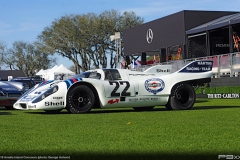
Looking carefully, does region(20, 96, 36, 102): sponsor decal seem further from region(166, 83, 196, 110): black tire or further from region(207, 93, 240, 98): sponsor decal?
region(207, 93, 240, 98): sponsor decal

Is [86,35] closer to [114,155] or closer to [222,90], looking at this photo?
[222,90]

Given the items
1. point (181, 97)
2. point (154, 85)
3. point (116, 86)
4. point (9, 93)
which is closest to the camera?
point (116, 86)

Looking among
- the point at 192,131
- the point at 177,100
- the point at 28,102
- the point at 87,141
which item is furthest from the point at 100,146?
the point at 177,100

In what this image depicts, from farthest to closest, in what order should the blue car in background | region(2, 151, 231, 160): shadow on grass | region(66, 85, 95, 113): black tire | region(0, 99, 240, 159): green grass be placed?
the blue car in background, region(66, 85, 95, 113): black tire, region(0, 99, 240, 159): green grass, region(2, 151, 231, 160): shadow on grass

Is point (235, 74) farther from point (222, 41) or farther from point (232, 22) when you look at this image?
point (222, 41)

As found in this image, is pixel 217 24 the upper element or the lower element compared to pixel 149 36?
lower

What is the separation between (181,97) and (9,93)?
18.4ft

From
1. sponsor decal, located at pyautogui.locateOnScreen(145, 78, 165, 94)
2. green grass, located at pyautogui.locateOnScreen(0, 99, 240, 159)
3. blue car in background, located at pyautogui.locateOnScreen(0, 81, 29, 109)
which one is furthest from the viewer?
blue car in background, located at pyautogui.locateOnScreen(0, 81, 29, 109)

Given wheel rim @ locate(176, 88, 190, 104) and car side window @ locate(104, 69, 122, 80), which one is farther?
wheel rim @ locate(176, 88, 190, 104)

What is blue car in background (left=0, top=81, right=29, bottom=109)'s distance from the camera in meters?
15.4

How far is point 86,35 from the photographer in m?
72.9

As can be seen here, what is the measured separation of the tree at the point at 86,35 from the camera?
→ 73.0m

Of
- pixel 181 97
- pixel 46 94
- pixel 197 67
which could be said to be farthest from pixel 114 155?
pixel 197 67

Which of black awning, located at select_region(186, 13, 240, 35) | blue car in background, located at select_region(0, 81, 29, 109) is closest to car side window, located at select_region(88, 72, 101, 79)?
blue car in background, located at select_region(0, 81, 29, 109)
